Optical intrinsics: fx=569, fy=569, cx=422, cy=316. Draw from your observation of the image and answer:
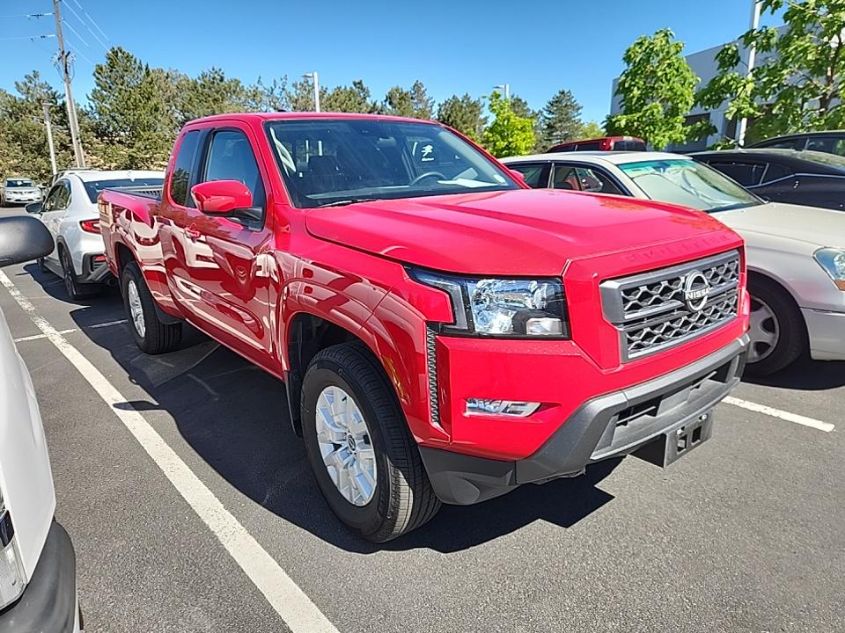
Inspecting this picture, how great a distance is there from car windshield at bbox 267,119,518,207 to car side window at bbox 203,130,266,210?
0.19m

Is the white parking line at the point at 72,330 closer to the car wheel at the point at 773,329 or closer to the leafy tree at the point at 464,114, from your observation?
the car wheel at the point at 773,329

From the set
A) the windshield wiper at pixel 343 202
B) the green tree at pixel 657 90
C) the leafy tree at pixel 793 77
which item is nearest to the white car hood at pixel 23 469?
the windshield wiper at pixel 343 202

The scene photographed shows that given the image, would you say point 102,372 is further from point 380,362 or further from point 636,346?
point 636,346

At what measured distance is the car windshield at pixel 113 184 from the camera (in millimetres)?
7383

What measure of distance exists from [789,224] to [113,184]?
313 inches

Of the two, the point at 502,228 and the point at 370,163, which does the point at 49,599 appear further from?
the point at 370,163

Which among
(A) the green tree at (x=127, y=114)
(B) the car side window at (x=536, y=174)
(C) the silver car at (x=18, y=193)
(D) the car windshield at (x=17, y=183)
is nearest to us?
(B) the car side window at (x=536, y=174)

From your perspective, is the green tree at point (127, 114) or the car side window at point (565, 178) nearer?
the car side window at point (565, 178)

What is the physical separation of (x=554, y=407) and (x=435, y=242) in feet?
2.46

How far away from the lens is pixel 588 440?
6.59 feet

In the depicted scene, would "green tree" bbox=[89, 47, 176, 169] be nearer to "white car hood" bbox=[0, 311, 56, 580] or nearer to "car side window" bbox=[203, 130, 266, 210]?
"car side window" bbox=[203, 130, 266, 210]

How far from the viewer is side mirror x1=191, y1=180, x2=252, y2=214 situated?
2.96m

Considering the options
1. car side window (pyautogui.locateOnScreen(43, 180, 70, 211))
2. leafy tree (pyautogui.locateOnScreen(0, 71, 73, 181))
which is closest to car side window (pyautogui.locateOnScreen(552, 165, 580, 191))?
car side window (pyautogui.locateOnScreen(43, 180, 70, 211))

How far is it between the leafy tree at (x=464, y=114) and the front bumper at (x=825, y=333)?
54.6m
